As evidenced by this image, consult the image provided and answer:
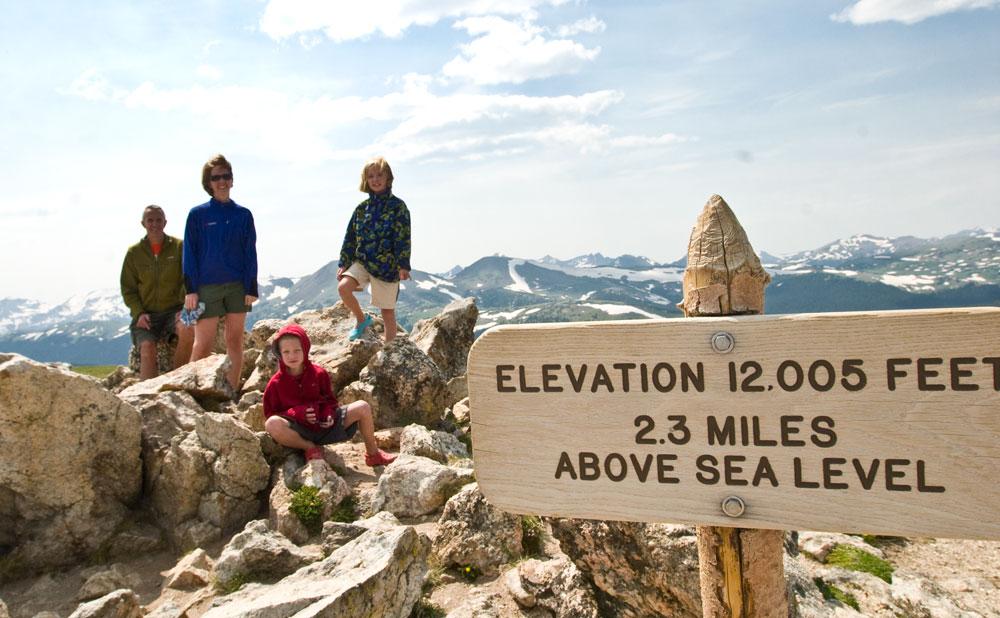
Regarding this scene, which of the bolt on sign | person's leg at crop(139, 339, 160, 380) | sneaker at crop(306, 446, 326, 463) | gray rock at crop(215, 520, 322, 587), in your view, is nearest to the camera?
the bolt on sign

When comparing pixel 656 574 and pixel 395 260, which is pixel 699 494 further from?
pixel 395 260

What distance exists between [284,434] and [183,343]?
631cm

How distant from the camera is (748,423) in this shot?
3.41 meters

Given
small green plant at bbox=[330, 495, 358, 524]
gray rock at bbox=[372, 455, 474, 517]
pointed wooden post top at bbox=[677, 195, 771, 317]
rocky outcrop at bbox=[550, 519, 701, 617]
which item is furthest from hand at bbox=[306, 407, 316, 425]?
pointed wooden post top at bbox=[677, 195, 771, 317]

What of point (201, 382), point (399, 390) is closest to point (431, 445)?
point (399, 390)

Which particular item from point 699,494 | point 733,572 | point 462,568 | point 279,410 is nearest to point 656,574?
point 462,568

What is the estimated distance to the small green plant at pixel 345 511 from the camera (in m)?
8.87

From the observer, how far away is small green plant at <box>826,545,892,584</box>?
398 inches

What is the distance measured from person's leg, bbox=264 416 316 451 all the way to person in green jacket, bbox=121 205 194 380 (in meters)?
6.03

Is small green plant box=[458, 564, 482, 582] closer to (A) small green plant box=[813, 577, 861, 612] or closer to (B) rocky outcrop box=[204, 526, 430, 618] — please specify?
(B) rocky outcrop box=[204, 526, 430, 618]

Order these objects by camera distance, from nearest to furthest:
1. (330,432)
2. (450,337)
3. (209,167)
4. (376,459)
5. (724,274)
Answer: (724,274), (330,432), (376,459), (209,167), (450,337)

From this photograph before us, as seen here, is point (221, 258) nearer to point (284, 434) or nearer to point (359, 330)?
point (359, 330)

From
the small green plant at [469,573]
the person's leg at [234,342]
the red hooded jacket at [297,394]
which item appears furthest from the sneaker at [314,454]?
the person's leg at [234,342]

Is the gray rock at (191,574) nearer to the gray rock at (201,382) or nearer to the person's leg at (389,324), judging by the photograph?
the gray rock at (201,382)
